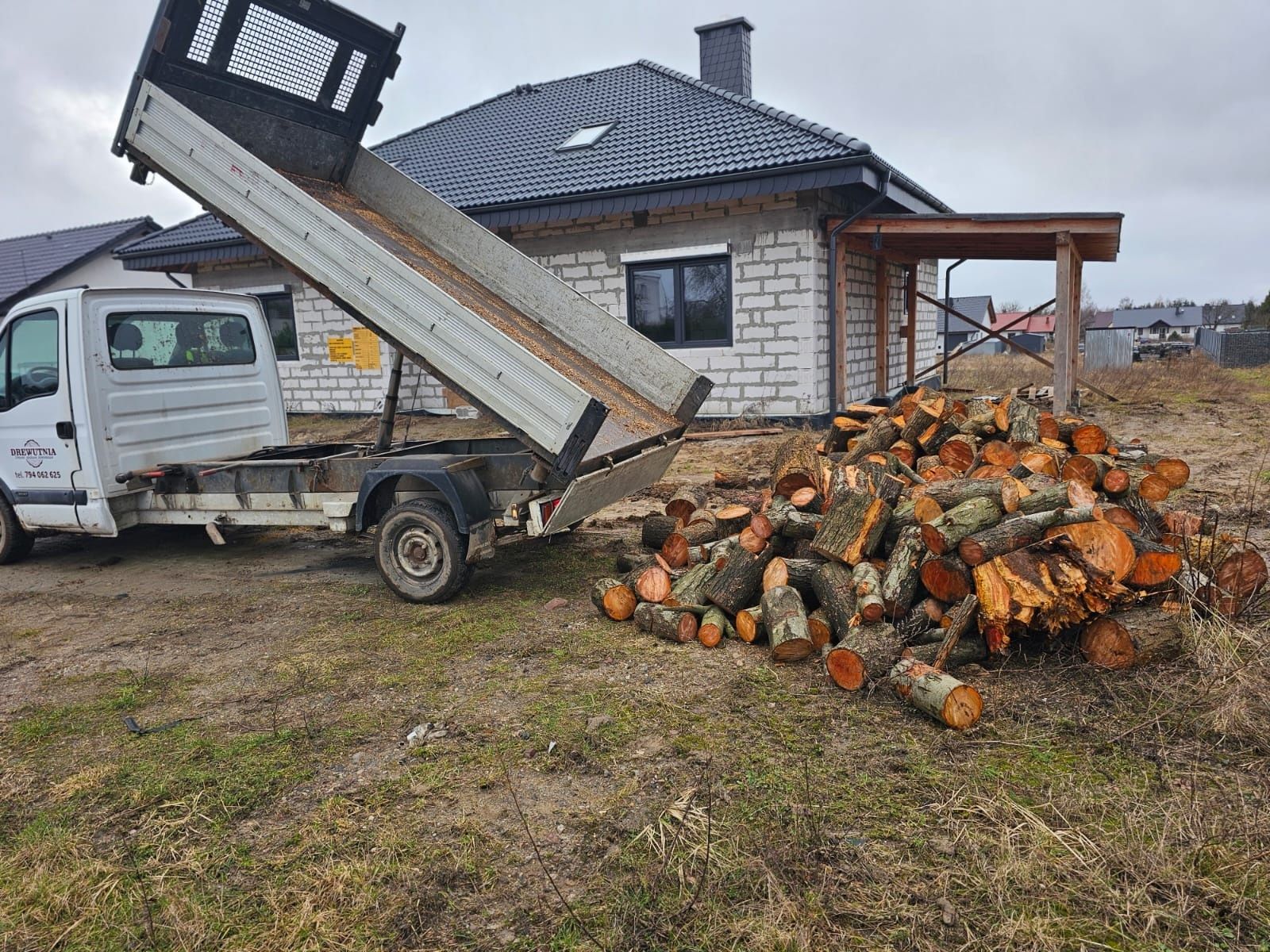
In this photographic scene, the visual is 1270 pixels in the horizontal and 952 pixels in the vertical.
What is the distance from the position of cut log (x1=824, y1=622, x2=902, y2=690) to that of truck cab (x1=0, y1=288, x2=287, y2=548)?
5262 mm

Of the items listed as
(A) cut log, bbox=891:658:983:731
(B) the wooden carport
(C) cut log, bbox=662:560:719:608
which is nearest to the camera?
Result: (A) cut log, bbox=891:658:983:731

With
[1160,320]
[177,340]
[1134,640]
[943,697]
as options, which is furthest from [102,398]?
[1160,320]

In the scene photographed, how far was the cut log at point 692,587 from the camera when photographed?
4473 millimetres

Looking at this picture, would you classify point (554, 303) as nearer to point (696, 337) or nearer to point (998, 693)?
point (998, 693)

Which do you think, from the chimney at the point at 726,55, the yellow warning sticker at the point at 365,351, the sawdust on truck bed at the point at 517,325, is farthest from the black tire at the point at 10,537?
the chimney at the point at 726,55

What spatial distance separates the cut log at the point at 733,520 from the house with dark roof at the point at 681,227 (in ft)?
22.0

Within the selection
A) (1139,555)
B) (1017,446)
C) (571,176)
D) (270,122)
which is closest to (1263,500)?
(1017,446)

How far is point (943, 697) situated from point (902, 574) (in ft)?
2.63

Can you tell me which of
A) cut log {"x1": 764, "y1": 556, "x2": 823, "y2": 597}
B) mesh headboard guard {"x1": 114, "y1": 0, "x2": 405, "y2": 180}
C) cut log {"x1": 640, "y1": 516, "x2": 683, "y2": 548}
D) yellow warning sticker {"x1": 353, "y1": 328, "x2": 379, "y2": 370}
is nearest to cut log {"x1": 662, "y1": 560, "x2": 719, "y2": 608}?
cut log {"x1": 764, "y1": 556, "x2": 823, "y2": 597}

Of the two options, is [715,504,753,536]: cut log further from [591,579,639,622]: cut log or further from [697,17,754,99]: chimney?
[697,17,754,99]: chimney

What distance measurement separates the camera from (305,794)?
300 centimetres

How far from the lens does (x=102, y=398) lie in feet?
19.2

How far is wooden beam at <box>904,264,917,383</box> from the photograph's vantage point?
53.7ft

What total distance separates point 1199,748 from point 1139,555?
97cm
